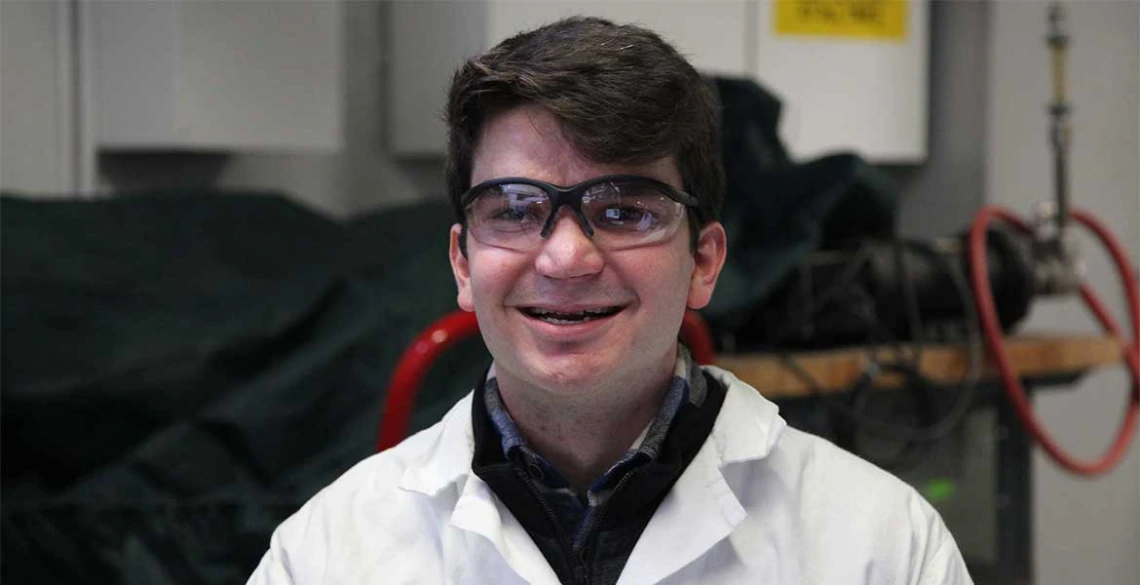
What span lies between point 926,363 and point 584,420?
1194mm

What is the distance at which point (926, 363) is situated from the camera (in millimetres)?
2170

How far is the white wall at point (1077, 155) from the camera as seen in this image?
9.58 feet

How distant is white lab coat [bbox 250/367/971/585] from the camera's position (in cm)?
106

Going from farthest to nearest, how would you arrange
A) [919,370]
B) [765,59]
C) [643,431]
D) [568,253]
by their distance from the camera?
[765,59]
[919,370]
[643,431]
[568,253]

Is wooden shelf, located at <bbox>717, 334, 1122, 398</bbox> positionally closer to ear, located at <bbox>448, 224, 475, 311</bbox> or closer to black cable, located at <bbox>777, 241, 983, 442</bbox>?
black cable, located at <bbox>777, 241, 983, 442</bbox>

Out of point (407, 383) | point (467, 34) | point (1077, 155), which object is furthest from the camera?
point (1077, 155)

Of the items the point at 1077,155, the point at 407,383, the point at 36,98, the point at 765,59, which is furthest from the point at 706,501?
the point at 1077,155

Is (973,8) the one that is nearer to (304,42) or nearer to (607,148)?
(304,42)

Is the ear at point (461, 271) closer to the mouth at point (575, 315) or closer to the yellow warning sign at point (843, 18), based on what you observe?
the mouth at point (575, 315)

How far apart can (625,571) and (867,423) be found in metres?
1.03

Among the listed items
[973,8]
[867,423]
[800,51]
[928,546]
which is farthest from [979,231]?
[928,546]

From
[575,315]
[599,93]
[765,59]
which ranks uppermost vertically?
[765,59]

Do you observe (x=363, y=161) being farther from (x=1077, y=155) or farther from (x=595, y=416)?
(x=595, y=416)

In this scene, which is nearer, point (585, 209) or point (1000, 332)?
point (585, 209)
